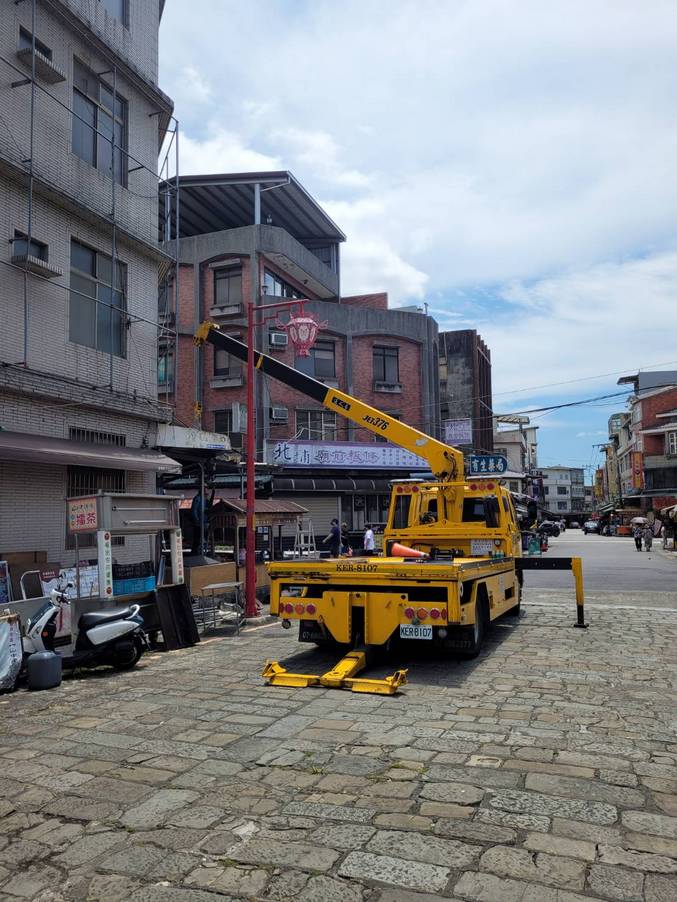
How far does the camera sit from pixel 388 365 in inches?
1384

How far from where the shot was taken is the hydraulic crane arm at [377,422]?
481 inches

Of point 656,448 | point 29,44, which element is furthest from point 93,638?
point 656,448

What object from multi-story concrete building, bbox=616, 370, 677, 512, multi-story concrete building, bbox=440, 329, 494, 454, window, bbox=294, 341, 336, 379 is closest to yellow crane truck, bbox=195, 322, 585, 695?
window, bbox=294, 341, 336, 379

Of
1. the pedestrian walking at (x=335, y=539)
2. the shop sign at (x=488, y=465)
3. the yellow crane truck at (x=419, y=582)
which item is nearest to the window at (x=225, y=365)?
the pedestrian walking at (x=335, y=539)

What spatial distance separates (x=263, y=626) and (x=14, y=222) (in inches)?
337

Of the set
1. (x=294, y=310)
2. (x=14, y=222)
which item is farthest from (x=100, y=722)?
(x=294, y=310)

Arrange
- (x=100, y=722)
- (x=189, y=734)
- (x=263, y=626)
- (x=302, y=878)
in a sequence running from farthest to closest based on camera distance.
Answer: (x=263, y=626), (x=100, y=722), (x=189, y=734), (x=302, y=878)

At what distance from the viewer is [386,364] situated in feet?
115

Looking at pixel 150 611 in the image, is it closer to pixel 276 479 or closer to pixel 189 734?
pixel 189 734

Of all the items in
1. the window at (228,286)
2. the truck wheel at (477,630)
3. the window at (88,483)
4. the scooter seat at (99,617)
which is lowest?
the truck wheel at (477,630)

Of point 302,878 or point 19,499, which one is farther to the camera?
point 19,499

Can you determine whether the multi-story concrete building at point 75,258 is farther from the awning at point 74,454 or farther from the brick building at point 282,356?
the brick building at point 282,356

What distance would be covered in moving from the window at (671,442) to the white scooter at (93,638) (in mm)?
58872

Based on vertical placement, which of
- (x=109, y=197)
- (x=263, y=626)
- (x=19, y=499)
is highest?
(x=109, y=197)
